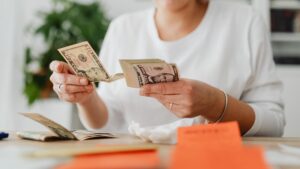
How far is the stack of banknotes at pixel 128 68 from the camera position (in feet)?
2.83

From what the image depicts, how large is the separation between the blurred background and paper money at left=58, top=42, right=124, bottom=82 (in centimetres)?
171

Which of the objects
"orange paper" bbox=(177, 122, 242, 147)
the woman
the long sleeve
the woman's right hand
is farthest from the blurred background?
"orange paper" bbox=(177, 122, 242, 147)

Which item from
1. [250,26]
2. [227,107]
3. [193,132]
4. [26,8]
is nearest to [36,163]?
[193,132]

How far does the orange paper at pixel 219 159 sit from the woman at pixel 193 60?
1.67ft

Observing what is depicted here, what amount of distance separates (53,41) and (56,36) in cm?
4

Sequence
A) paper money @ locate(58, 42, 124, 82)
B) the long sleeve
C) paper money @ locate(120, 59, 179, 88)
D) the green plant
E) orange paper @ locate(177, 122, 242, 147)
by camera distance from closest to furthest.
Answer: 1. orange paper @ locate(177, 122, 242, 147)
2. paper money @ locate(120, 59, 179, 88)
3. paper money @ locate(58, 42, 124, 82)
4. the long sleeve
5. the green plant

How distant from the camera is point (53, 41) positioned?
9.39 feet

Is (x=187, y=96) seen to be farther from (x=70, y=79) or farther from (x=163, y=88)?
(x=70, y=79)

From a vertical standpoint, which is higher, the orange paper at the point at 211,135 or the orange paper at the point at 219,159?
the orange paper at the point at 219,159

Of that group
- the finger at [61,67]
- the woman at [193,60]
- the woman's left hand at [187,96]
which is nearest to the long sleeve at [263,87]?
the woman at [193,60]

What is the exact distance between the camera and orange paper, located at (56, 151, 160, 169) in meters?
0.51

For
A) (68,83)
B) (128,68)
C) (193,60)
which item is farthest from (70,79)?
(193,60)

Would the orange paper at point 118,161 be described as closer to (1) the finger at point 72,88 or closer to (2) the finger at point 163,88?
(2) the finger at point 163,88

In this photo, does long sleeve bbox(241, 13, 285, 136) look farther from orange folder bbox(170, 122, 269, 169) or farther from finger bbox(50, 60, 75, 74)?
finger bbox(50, 60, 75, 74)
